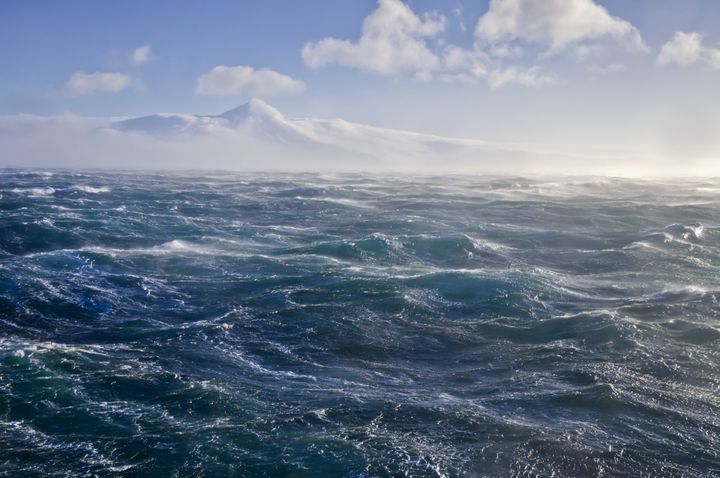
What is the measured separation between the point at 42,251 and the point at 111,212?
18092 millimetres

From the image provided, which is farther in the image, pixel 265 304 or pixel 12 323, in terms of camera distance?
pixel 265 304

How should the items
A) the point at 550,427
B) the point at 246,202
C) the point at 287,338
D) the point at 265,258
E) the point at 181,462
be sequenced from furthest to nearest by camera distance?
the point at 246,202 → the point at 265,258 → the point at 287,338 → the point at 550,427 → the point at 181,462

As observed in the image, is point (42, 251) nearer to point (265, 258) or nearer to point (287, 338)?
point (265, 258)

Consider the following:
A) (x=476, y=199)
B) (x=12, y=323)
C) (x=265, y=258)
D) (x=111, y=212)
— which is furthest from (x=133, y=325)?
(x=476, y=199)

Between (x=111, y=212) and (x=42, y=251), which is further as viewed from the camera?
(x=111, y=212)

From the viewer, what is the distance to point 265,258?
2933cm

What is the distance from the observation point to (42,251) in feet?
98.6

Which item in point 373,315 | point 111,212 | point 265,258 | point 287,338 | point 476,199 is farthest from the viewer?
point 476,199

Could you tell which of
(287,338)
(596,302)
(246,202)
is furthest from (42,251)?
(246,202)

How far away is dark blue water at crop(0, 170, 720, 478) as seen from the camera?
1038 cm

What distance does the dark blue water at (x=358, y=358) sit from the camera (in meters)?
10.4

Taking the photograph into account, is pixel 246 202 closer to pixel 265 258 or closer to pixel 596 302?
pixel 265 258

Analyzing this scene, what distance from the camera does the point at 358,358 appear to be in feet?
51.2

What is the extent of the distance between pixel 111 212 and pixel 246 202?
17.6m
